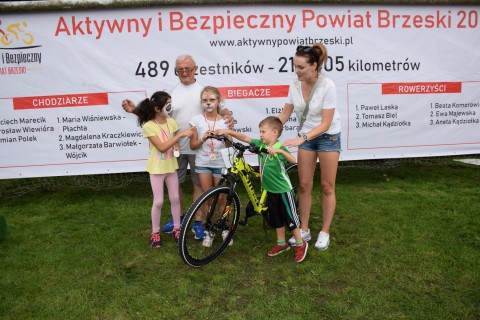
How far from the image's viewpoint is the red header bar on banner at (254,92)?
219 inches

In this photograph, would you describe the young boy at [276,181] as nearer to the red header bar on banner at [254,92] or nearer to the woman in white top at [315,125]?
the woman in white top at [315,125]

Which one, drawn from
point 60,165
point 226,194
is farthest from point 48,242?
point 226,194

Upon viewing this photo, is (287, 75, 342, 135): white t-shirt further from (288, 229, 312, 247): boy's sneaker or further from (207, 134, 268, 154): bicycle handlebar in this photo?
(288, 229, 312, 247): boy's sneaker

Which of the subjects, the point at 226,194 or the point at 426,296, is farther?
the point at 226,194

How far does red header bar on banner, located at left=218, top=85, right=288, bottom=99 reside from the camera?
5.57 metres

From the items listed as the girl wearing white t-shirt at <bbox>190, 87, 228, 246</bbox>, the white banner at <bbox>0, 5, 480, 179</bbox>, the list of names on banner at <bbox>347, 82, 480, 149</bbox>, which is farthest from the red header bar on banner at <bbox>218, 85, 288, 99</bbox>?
the girl wearing white t-shirt at <bbox>190, 87, 228, 246</bbox>

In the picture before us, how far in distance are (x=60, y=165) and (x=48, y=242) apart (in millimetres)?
1441

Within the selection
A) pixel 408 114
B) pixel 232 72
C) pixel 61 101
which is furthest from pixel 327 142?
pixel 61 101

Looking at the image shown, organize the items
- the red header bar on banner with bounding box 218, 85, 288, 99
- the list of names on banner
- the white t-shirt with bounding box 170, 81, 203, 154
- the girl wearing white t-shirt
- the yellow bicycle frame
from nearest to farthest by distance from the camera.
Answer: the yellow bicycle frame, the girl wearing white t-shirt, the white t-shirt with bounding box 170, 81, 203, 154, the red header bar on banner with bounding box 218, 85, 288, 99, the list of names on banner

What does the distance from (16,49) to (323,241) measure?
4305mm

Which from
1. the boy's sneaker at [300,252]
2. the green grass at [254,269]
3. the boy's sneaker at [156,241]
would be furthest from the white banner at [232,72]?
the boy's sneaker at [300,252]

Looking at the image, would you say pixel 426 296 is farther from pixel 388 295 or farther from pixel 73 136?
pixel 73 136

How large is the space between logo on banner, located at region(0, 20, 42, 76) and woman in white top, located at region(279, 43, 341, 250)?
135 inches

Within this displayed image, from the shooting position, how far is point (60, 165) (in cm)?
548
